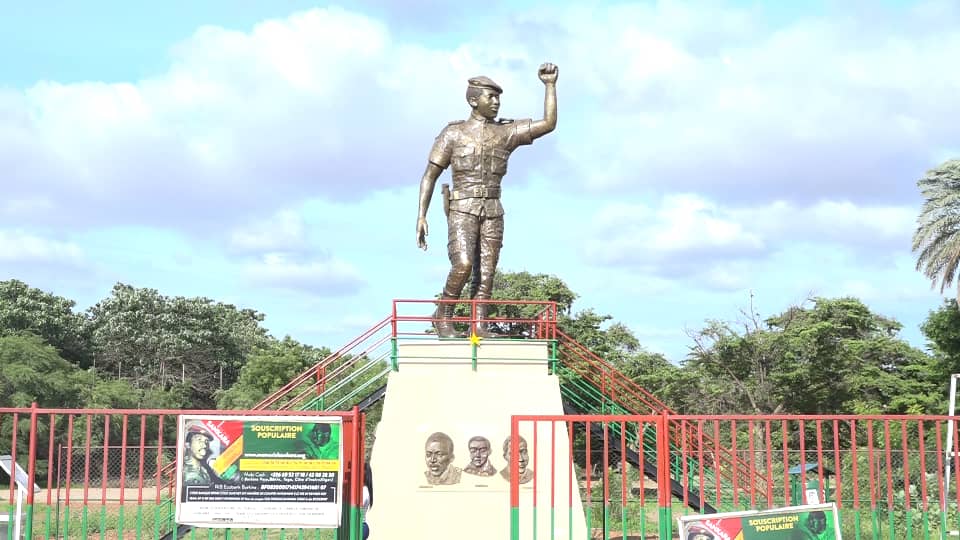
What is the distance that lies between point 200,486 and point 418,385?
5054 mm

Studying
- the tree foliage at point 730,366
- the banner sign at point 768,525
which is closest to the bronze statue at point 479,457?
the banner sign at point 768,525

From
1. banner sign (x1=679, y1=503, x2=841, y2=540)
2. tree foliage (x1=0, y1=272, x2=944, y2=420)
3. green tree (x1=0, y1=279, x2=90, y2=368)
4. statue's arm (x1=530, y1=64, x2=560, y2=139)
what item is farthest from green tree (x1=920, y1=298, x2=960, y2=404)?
green tree (x1=0, y1=279, x2=90, y2=368)

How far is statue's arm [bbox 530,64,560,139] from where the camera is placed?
45.5 ft

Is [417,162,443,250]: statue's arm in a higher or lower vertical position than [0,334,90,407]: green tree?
higher

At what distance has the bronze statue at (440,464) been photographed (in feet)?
39.5

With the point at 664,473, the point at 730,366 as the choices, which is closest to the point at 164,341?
the point at 730,366

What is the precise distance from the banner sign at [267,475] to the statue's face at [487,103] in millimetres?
7196

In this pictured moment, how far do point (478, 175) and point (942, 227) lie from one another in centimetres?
1771

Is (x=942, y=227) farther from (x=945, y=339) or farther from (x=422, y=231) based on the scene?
(x=422, y=231)

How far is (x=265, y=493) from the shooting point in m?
7.77

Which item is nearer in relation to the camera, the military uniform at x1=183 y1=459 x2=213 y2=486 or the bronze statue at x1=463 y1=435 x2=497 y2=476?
the military uniform at x1=183 y1=459 x2=213 y2=486

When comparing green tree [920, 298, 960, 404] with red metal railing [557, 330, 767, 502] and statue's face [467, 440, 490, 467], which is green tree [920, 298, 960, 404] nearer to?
red metal railing [557, 330, 767, 502]

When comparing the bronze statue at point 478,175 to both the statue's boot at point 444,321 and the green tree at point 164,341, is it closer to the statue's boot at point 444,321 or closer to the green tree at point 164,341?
the statue's boot at point 444,321

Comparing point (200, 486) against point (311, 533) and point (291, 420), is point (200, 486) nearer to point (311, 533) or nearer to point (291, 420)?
point (291, 420)
